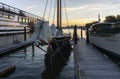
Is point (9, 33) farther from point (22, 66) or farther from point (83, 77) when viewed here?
point (83, 77)

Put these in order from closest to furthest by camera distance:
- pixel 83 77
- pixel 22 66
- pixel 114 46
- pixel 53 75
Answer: pixel 83 77 < pixel 53 75 < pixel 22 66 < pixel 114 46

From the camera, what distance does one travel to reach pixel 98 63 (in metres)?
23.8

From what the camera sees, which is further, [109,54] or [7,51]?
[109,54]

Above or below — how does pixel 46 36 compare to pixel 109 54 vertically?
above

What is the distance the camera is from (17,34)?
5291 centimetres

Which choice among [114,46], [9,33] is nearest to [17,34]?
[9,33]

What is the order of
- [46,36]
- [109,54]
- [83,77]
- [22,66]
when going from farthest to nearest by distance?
[109,54] → [46,36] → [22,66] → [83,77]

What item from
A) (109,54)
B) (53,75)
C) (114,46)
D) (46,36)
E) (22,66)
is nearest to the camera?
(53,75)

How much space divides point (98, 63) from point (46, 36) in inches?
271

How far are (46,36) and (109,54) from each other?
8.24 m

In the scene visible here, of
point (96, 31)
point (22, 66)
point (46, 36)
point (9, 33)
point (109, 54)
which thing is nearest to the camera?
point (22, 66)

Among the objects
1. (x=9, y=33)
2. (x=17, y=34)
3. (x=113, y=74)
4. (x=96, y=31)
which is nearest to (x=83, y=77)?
(x=113, y=74)

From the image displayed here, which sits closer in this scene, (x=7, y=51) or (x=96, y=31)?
(x=7, y=51)

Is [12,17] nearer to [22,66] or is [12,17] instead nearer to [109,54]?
[109,54]
